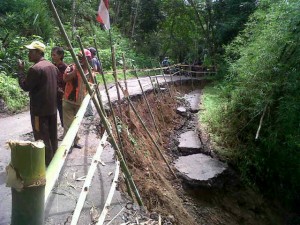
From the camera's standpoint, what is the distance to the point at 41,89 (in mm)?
4133

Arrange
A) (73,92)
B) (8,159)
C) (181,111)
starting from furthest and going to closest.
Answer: (181,111)
(73,92)
(8,159)

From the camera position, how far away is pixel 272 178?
26.6 ft

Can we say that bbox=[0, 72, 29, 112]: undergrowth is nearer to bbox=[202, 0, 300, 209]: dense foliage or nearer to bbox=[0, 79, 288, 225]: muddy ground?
bbox=[0, 79, 288, 225]: muddy ground

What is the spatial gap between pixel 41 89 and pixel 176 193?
359cm

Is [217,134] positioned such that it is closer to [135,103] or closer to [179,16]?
[135,103]

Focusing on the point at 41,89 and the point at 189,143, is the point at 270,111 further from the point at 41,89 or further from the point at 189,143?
the point at 41,89

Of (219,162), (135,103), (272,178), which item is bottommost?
(272,178)

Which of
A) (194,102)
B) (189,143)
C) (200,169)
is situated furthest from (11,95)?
(194,102)

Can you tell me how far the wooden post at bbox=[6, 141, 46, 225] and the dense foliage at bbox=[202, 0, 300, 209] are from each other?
5540 millimetres

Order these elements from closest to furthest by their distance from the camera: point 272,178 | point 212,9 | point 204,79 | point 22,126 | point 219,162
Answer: point 22,126 → point 219,162 → point 272,178 → point 204,79 → point 212,9

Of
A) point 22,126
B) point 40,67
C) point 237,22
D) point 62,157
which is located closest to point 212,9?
point 237,22

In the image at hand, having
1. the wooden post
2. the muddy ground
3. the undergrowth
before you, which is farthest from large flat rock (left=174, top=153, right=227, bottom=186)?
the wooden post

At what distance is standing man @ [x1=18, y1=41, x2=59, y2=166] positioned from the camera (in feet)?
13.2

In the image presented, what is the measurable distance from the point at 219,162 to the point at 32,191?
6.64 m
